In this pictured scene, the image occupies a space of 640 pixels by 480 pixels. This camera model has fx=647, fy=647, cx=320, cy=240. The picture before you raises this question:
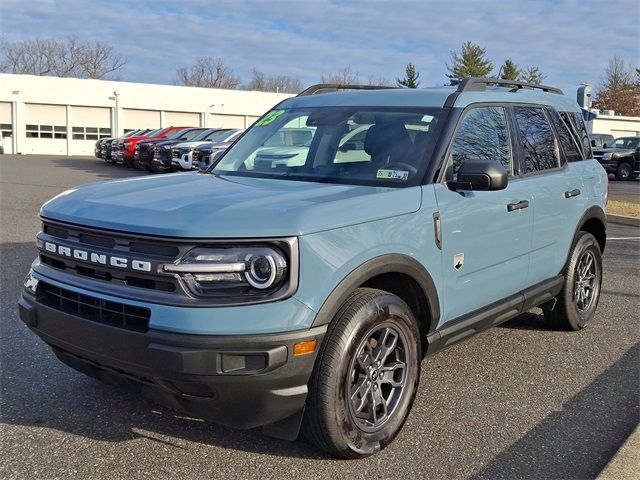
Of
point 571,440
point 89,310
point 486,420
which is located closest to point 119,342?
point 89,310

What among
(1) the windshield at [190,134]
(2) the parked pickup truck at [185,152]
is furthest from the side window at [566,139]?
(1) the windshield at [190,134]

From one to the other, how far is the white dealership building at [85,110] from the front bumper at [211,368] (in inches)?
1888

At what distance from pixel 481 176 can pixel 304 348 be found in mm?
1517

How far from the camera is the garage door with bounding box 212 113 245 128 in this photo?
52125 millimetres

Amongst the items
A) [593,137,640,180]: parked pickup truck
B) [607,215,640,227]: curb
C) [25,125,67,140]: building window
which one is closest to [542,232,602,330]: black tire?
[607,215,640,227]: curb

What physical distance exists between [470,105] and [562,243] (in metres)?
1.57

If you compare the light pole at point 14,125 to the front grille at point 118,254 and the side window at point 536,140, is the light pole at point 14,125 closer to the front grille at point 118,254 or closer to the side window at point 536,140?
the side window at point 536,140

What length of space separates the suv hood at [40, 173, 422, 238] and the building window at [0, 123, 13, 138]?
4784 cm

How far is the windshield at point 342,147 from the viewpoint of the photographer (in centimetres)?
390

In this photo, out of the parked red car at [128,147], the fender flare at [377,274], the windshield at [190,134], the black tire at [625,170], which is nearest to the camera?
the fender flare at [377,274]

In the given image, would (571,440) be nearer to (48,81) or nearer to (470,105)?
(470,105)

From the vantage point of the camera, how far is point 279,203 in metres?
3.13

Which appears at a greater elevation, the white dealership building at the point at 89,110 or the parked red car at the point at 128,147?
the white dealership building at the point at 89,110

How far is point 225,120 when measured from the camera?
174 ft
